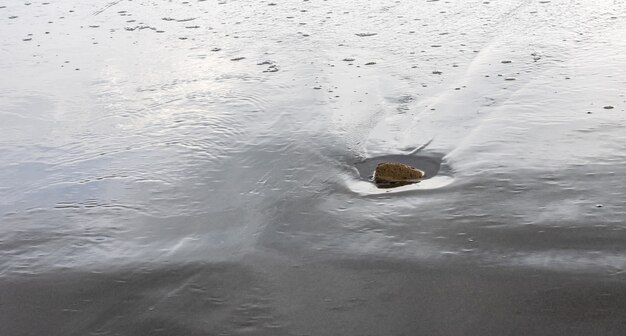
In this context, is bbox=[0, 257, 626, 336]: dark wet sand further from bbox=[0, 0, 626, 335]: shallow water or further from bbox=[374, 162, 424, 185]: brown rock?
bbox=[374, 162, 424, 185]: brown rock

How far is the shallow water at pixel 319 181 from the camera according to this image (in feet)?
11.5

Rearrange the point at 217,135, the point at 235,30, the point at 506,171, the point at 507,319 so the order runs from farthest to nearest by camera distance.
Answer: the point at 235,30 → the point at 217,135 → the point at 506,171 → the point at 507,319

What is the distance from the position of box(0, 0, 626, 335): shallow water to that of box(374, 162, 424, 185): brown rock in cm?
12

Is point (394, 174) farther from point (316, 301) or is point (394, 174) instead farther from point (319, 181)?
point (316, 301)

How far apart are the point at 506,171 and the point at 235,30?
5.24 metres

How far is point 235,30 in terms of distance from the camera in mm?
9133

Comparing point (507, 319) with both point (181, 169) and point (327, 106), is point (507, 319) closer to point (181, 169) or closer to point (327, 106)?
point (181, 169)

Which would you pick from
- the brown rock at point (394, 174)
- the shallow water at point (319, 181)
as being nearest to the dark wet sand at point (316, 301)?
the shallow water at point (319, 181)

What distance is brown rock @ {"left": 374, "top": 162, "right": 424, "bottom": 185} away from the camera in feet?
15.7

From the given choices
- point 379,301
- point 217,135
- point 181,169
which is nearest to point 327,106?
point 217,135

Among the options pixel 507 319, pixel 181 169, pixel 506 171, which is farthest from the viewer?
pixel 181 169

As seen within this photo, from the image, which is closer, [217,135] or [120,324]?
[120,324]

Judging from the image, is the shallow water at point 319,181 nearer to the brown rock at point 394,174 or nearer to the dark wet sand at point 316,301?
the dark wet sand at point 316,301

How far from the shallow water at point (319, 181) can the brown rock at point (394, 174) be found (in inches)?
4.6
